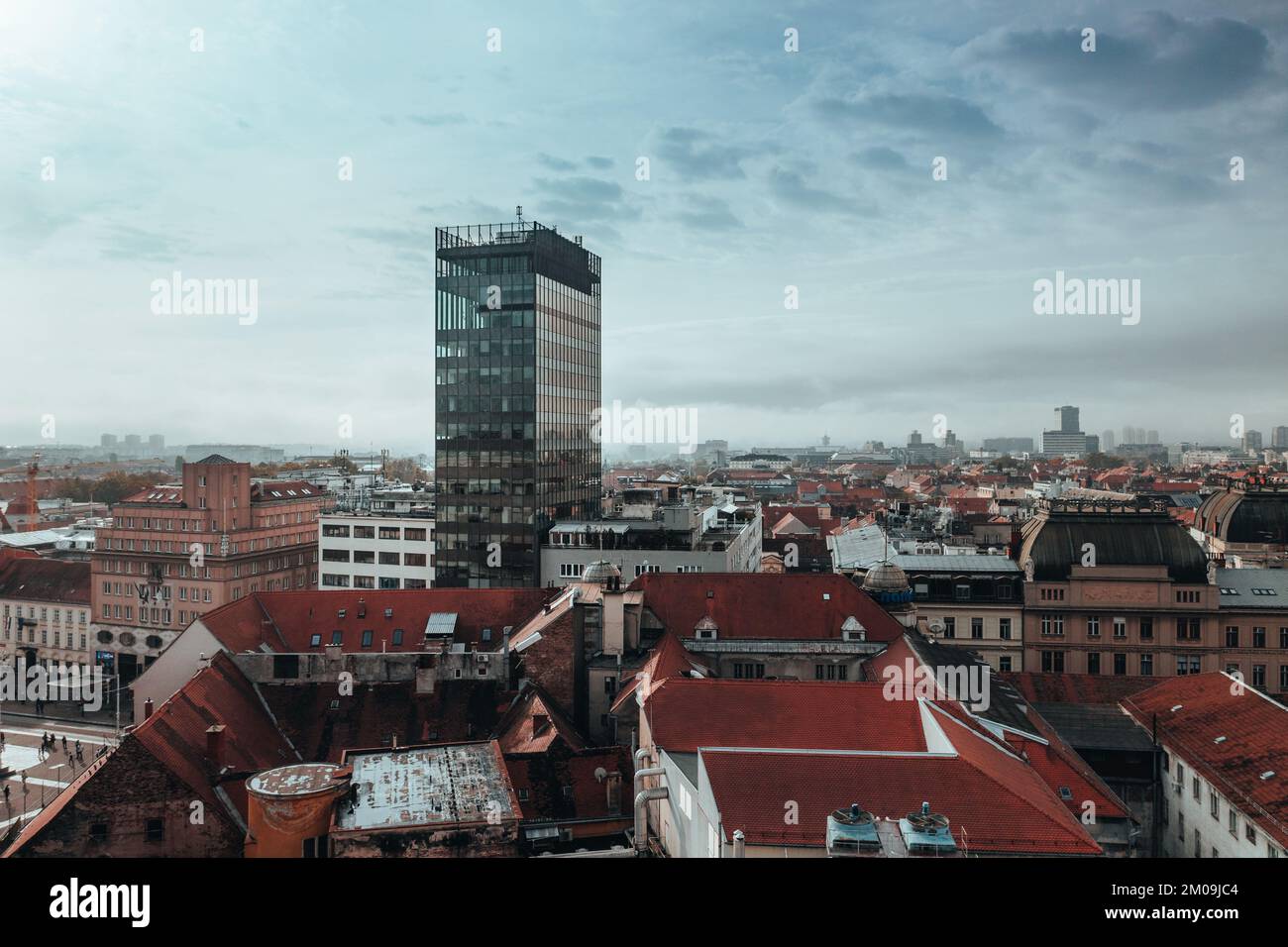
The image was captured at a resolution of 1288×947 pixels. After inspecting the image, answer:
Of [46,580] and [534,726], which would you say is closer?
[534,726]

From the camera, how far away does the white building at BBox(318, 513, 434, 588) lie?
46094 mm

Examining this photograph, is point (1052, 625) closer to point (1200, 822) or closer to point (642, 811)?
Answer: point (1200, 822)

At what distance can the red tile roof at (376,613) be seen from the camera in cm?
2905

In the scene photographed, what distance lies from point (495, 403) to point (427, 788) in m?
28.2

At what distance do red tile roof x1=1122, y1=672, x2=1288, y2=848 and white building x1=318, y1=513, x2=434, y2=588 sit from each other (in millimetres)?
31061

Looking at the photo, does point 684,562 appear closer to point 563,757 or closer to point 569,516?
point 569,516

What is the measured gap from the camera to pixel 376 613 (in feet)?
98.3

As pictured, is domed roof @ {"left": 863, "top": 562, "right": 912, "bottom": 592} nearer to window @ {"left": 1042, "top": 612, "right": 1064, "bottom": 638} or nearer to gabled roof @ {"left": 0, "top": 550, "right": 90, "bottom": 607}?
window @ {"left": 1042, "top": 612, "right": 1064, "bottom": 638}

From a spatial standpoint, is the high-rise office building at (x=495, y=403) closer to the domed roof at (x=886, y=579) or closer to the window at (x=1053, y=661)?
the domed roof at (x=886, y=579)

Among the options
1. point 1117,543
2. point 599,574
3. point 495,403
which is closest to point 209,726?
point 599,574

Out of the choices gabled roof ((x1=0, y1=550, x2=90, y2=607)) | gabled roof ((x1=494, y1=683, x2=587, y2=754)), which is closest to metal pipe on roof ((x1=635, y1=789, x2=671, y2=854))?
gabled roof ((x1=494, y1=683, x2=587, y2=754))
